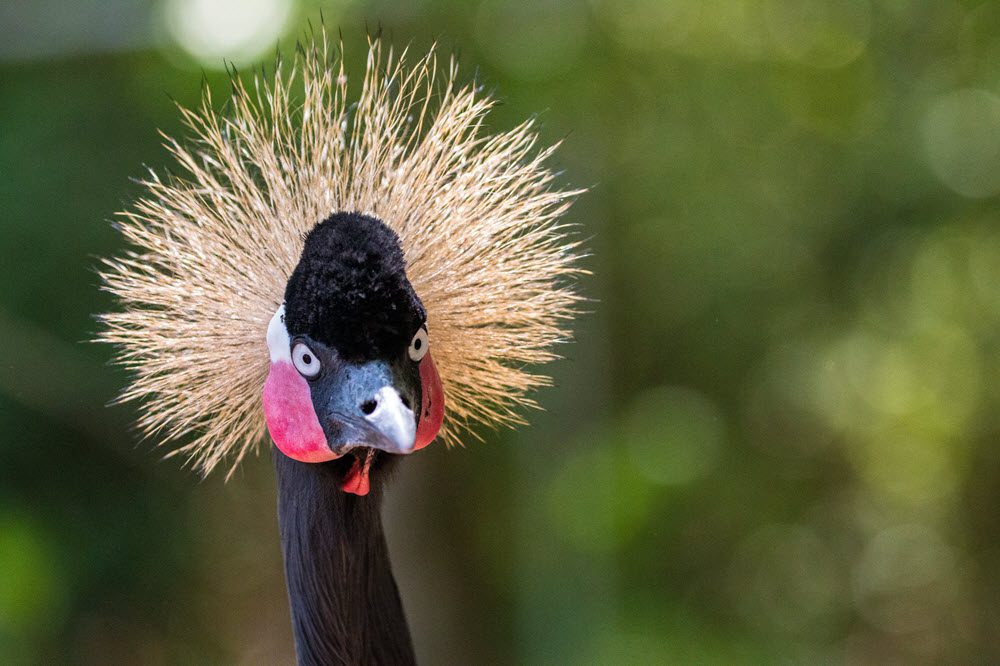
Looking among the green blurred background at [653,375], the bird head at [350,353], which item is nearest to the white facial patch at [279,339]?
the bird head at [350,353]

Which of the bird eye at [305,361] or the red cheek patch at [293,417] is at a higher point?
the bird eye at [305,361]

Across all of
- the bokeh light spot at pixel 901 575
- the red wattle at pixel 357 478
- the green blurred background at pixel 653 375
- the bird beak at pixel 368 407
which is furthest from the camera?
the bokeh light spot at pixel 901 575

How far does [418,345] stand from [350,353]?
0.25 feet

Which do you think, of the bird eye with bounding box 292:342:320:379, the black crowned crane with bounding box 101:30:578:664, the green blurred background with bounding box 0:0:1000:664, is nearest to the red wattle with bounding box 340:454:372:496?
the black crowned crane with bounding box 101:30:578:664

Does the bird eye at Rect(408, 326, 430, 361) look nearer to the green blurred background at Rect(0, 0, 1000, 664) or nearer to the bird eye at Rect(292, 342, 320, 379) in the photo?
the bird eye at Rect(292, 342, 320, 379)

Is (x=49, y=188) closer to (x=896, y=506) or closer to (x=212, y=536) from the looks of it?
(x=212, y=536)

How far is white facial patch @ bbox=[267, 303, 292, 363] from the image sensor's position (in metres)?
0.96

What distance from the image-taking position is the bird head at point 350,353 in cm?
89

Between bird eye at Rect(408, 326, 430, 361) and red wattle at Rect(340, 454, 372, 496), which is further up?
bird eye at Rect(408, 326, 430, 361)

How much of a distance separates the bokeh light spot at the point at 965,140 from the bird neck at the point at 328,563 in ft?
6.20

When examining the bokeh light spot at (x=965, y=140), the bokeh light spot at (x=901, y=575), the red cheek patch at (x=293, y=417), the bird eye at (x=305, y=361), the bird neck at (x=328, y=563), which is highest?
the bokeh light spot at (x=965, y=140)

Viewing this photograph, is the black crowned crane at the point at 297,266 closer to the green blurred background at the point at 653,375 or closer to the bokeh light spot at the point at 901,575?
the green blurred background at the point at 653,375

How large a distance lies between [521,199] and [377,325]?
34cm

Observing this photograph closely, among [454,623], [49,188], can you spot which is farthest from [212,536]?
[49,188]
